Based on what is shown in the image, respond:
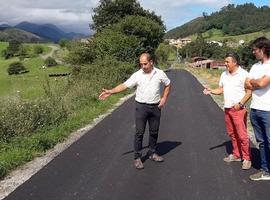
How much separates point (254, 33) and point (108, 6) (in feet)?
349

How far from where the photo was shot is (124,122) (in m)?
14.1

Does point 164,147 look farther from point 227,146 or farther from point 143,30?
point 143,30

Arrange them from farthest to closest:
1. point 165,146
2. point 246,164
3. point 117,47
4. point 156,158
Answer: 1. point 117,47
2. point 165,146
3. point 156,158
4. point 246,164

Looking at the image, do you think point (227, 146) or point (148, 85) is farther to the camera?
point (227, 146)

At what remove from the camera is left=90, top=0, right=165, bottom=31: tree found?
59.8 metres

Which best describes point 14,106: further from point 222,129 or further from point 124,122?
point 222,129

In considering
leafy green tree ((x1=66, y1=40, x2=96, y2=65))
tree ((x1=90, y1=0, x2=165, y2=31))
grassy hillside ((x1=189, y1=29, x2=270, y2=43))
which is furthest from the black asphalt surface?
grassy hillside ((x1=189, y1=29, x2=270, y2=43))

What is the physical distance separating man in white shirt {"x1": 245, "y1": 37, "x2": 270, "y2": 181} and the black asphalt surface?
1.33ft

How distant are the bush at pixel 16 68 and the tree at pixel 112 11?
42639 millimetres

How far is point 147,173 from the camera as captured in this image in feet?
25.6

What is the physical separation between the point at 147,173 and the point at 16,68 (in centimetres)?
9697

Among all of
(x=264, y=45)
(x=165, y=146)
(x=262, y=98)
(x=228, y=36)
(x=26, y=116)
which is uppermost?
(x=264, y=45)

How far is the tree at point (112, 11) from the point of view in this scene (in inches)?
2355

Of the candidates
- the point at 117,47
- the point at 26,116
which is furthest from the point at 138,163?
the point at 117,47
